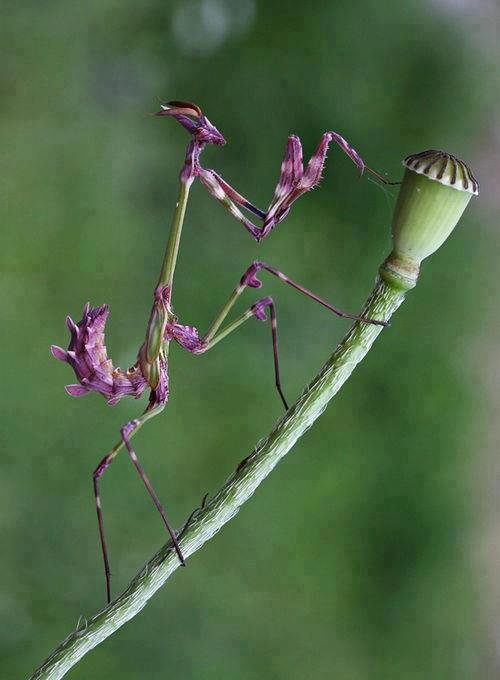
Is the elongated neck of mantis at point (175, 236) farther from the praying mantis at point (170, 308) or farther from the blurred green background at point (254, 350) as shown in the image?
the blurred green background at point (254, 350)

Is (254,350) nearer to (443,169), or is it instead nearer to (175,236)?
(175,236)

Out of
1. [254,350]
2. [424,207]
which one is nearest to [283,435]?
[424,207]

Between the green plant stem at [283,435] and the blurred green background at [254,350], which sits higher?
the green plant stem at [283,435]

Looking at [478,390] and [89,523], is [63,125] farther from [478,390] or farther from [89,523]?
[478,390]

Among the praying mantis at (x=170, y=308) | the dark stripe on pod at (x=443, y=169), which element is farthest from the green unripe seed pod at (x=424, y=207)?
the praying mantis at (x=170, y=308)

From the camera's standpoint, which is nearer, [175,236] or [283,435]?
[283,435]

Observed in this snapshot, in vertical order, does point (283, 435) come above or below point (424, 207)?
below
